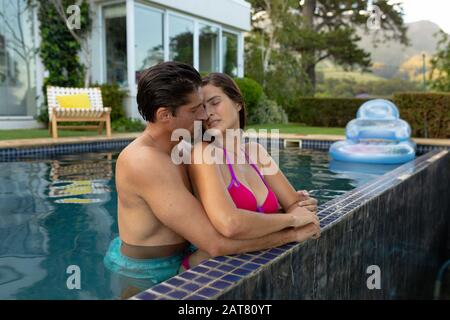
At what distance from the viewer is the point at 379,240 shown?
313 centimetres

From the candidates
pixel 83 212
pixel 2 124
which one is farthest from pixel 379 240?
pixel 2 124

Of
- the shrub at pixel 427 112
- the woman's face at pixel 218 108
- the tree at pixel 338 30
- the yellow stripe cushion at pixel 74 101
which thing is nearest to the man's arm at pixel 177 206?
the woman's face at pixel 218 108

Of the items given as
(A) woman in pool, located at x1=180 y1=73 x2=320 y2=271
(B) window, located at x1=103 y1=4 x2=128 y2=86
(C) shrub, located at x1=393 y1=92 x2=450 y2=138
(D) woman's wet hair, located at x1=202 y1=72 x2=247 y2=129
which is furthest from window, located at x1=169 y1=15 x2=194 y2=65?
(D) woman's wet hair, located at x1=202 y1=72 x2=247 y2=129

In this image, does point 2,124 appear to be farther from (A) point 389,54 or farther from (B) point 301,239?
(A) point 389,54

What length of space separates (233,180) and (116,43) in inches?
447

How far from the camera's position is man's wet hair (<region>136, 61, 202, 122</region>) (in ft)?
5.80

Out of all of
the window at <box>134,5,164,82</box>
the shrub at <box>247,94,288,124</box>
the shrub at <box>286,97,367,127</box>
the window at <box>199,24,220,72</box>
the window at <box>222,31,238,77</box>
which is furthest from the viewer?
the window at <box>222,31,238,77</box>

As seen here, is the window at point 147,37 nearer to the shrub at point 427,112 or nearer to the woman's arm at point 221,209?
the shrub at point 427,112

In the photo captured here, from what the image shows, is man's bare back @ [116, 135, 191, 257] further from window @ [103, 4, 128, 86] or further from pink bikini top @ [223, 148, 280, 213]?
window @ [103, 4, 128, 86]

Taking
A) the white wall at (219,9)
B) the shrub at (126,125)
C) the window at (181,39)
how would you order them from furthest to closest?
the window at (181,39)
the white wall at (219,9)
the shrub at (126,125)

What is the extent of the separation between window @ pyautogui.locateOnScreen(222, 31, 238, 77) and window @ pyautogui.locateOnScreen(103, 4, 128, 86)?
15.2 feet

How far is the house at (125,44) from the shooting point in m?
11.0

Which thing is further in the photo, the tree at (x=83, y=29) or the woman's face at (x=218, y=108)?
the tree at (x=83, y=29)

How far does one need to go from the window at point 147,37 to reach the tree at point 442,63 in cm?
1312
